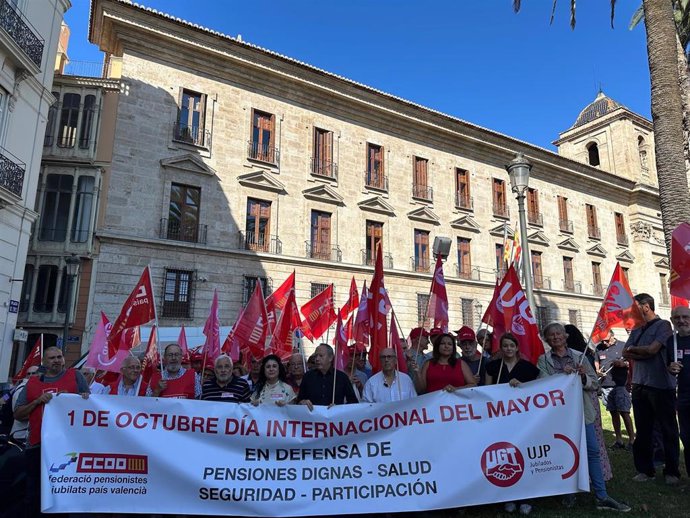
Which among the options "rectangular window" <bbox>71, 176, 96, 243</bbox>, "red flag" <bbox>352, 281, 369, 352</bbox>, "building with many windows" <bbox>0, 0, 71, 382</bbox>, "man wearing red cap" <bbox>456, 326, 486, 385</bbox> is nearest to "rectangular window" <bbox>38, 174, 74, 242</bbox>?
"rectangular window" <bbox>71, 176, 96, 243</bbox>

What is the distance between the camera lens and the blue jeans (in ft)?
15.9

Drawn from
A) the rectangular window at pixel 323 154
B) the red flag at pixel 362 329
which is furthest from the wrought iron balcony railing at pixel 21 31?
the red flag at pixel 362 329

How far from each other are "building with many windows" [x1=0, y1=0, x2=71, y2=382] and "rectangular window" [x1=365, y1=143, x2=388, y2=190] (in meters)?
14.1

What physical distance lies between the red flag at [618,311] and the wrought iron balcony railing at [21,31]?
15.3 m

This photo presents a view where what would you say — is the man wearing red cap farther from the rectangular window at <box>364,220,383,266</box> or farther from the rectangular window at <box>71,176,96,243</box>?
the rectangular window at <box>364,220,383,266</box>

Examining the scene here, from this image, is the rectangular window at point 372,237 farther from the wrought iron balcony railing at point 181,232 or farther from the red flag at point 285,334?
the red flag at point 285,334

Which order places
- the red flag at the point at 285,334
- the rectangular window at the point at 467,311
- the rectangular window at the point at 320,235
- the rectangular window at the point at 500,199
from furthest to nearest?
the rectangular window at the point at 500,199 → the rectangular window at the point at 467,311 → the rectangular window at the point at 320,235 → the red flag at the point at 285,334

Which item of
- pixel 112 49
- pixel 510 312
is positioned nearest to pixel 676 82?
pixel 510 312

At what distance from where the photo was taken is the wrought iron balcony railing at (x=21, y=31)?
13281 millimetres

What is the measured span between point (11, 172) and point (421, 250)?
17875 mm

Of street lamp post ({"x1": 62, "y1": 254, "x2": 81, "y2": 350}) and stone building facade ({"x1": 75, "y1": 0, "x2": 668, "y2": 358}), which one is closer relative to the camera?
street lamp post ({"x1": 62, "y1": 254, "x2": 81, "y2": 350})

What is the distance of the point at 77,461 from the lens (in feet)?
14.7

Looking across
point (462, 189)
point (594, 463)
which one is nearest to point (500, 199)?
point (462, 189)

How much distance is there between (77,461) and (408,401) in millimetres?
3117
